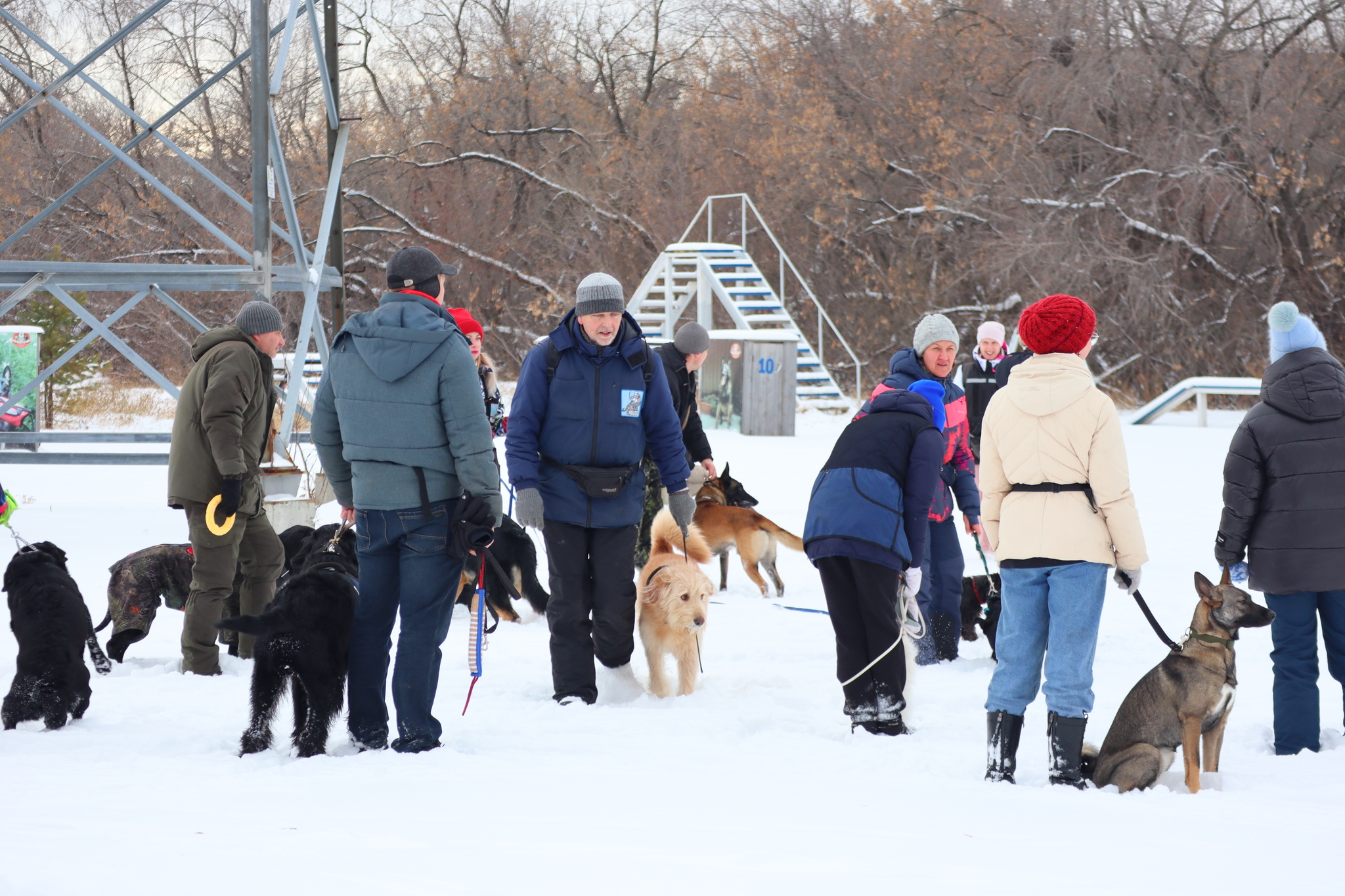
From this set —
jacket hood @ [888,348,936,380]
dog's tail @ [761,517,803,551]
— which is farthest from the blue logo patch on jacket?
dog's tail @ [761,517,803,551]

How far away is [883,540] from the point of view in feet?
12.6

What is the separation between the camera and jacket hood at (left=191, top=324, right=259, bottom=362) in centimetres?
477

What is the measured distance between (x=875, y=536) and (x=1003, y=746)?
0.80 m

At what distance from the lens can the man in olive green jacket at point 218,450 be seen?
4.62 m

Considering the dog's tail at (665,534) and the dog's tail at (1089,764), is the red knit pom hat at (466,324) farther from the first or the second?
the dog's tail at (1089,764)

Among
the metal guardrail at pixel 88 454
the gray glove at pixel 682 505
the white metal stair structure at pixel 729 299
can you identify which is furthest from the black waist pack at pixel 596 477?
the white metal stair structure at pixel 729 299

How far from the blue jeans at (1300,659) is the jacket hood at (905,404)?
4.33 feet

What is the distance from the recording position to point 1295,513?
3.79 m

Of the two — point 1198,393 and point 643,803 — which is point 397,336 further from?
point 1198,393

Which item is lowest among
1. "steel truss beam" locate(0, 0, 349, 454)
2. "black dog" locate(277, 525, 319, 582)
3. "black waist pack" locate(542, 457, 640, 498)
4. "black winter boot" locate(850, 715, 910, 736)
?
"black winter boot" locate(850, 715, 910, 736)

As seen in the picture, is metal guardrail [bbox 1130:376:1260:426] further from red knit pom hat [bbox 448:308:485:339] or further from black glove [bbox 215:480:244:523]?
black glove [bbox 215:480:244:523]

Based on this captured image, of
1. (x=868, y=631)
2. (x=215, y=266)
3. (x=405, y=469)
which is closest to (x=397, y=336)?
(x=405, y=469)

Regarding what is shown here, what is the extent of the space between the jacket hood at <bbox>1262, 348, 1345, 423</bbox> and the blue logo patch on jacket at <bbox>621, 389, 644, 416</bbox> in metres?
2.20

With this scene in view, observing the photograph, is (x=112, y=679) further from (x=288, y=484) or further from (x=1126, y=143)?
(x=1126, y=143)
